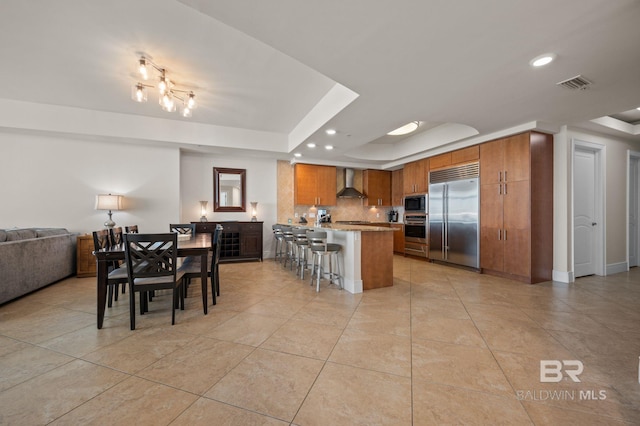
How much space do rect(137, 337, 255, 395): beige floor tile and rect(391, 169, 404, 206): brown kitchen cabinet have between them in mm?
5985

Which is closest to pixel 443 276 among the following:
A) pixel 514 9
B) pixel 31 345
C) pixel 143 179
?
pixel 514 9

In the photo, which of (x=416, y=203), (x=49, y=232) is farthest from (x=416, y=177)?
(x=49, y=232)

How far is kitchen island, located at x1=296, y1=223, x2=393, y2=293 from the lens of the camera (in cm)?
364

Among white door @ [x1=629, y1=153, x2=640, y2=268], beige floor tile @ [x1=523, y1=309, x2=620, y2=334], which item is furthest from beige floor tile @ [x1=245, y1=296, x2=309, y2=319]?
white door @ [x1=629, y1=153, x2=640, y2=268]

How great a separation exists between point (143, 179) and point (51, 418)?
15.1 feet

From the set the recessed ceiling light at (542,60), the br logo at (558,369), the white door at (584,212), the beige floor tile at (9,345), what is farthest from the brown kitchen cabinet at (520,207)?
the beige floor tile at (9,345)

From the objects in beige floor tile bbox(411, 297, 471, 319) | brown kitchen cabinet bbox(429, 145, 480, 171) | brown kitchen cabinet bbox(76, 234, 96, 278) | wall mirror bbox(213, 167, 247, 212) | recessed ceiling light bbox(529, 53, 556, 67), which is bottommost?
beige floor tile bbox(411, 297, 471, 319)

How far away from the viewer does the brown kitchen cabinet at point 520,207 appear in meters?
4.02

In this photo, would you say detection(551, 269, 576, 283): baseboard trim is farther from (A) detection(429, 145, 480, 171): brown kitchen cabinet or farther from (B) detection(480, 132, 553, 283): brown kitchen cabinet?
(A) detection(429, 145, 480, 171): brown kitchen cabinet

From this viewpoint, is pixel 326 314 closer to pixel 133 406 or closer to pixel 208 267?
pixel 208 267

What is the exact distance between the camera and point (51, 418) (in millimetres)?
1354

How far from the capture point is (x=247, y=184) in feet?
20.3

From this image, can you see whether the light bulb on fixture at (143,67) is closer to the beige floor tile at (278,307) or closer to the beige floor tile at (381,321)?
the beige floor tile at (278,307)

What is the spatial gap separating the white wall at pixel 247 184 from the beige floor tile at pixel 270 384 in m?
4.48
